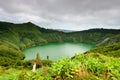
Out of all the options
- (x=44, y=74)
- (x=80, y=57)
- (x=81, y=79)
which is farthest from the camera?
(x=80, y=57)

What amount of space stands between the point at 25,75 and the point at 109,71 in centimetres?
355

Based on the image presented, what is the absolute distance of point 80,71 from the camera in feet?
25.5

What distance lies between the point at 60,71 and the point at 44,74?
2.52 feet

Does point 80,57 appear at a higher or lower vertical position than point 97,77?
higher

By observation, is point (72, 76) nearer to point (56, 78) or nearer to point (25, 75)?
point (56, 78)

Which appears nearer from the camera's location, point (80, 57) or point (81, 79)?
point (81, 79)

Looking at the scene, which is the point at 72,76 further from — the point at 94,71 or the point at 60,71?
the point at 94,71

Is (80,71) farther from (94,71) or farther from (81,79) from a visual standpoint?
(94,71)

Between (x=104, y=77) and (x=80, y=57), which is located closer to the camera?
(x=104, y=77)

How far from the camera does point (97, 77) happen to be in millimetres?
7848

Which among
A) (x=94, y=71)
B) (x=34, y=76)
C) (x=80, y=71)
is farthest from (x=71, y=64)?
(x=34, y=76)

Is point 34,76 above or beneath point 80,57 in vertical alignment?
beneath

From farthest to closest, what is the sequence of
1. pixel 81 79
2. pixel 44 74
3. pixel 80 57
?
pixel 80 57 → pixel 44 74 → pixel 81 79

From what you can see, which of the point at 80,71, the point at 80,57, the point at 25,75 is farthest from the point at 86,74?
the point at 25,75
